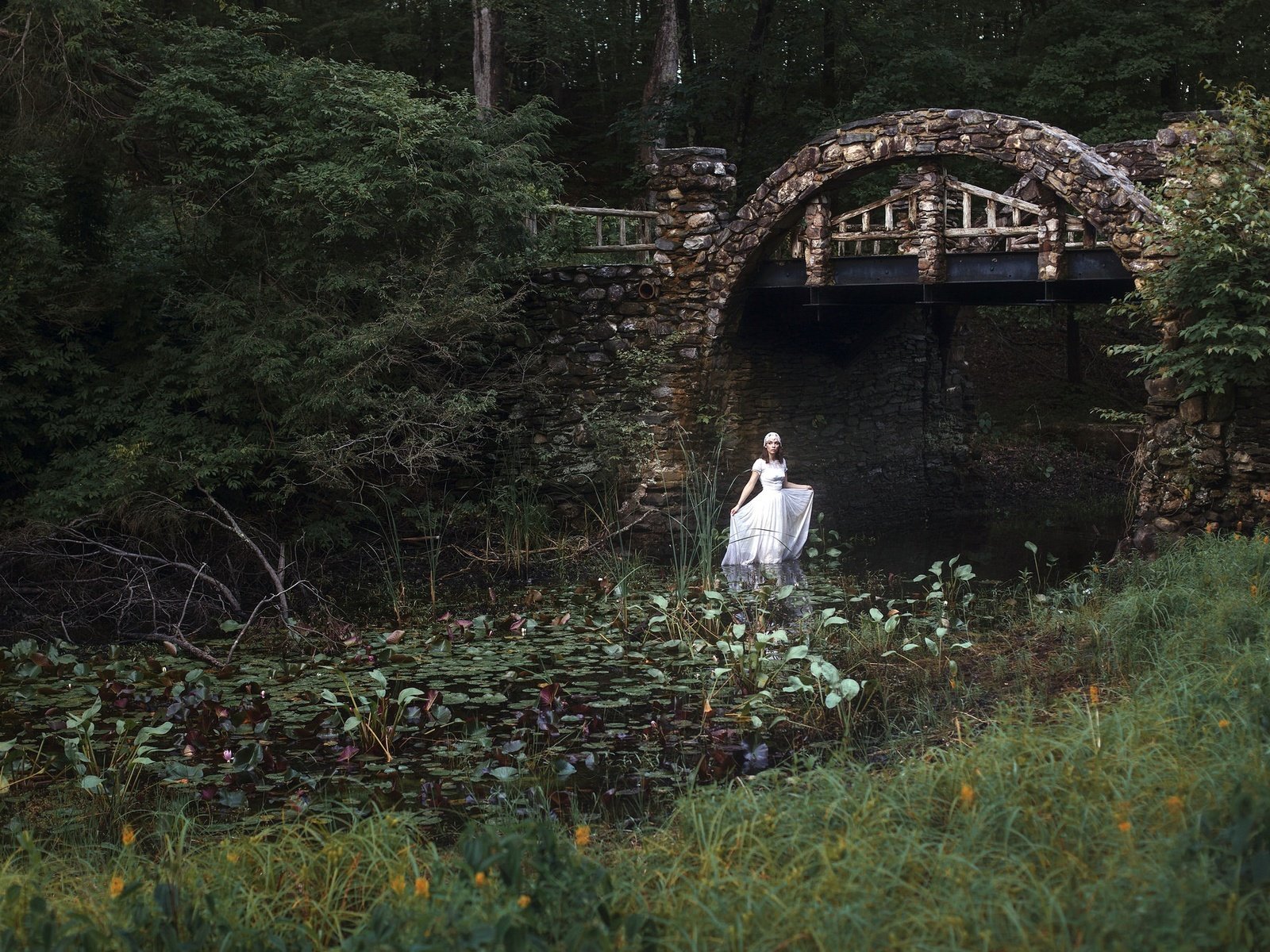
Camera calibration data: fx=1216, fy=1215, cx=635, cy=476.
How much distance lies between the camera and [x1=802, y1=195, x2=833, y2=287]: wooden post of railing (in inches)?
483

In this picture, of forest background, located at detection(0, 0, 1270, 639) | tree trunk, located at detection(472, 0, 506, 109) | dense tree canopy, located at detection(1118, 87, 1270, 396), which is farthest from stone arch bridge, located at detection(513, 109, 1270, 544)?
tree trunk, located at detection(472, 0, 506, 109)

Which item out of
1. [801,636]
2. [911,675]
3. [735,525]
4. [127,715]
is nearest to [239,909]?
[127,715]

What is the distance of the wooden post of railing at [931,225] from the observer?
456 inches

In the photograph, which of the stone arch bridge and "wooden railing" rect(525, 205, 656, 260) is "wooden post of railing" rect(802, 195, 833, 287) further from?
"wooden railing" rect(525, 205, 656, 260)

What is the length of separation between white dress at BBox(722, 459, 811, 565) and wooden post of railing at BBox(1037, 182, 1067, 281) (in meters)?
2.98

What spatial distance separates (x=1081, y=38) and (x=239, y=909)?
16.9m

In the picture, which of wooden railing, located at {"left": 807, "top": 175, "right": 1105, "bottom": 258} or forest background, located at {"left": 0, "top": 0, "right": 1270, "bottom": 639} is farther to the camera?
wooden railing, located at {"left": 807, "top": 175, "right": 1105, "bottom": 258}

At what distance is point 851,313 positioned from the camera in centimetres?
1501

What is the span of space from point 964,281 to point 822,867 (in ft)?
29.0

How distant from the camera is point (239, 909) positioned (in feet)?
12.5

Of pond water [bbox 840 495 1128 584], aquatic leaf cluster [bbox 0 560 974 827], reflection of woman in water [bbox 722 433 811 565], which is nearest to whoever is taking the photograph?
aquatic leaf cluster [bbox 0 560 974 827]

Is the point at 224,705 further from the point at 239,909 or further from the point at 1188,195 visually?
the point at 1188,195

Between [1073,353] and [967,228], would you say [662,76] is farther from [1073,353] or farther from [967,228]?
[967,228]

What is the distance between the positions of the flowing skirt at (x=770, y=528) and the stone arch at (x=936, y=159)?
251 centimetres
